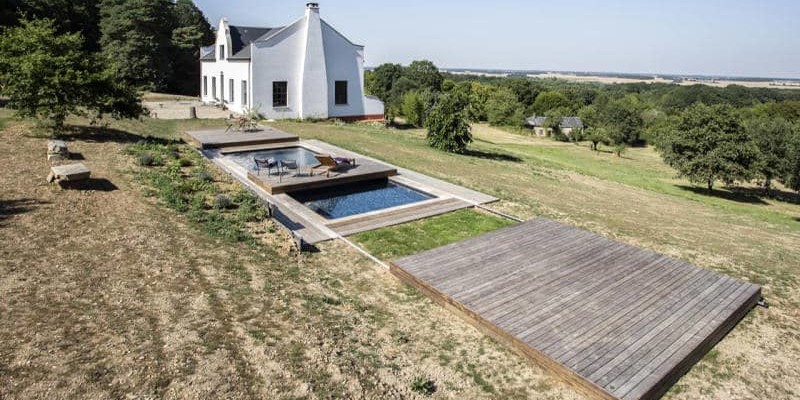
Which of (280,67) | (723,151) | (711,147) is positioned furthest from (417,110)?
(723,151)

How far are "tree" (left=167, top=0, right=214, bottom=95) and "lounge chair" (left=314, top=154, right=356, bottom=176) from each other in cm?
3989

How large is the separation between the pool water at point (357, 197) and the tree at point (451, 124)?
8342 millimetres

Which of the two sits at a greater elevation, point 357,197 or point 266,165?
point 266,165

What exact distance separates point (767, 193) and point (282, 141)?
3201cm

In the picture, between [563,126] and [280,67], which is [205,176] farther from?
[563,126]

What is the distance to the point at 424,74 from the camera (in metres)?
81.6

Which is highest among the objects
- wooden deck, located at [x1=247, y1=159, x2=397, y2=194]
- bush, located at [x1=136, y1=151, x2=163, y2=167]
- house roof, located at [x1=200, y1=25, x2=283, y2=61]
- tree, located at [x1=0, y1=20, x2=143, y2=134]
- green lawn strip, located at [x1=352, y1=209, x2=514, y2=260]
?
house roof, located at [x1=200, y1=25, x2=283, y2=61]

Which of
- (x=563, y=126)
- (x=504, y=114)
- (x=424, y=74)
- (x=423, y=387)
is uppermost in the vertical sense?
(x=424, y=74)

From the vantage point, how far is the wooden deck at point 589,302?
5.95 metres

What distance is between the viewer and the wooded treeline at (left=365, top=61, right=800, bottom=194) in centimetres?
2731

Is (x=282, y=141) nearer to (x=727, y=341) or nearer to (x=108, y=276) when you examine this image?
(x=108, y=276)

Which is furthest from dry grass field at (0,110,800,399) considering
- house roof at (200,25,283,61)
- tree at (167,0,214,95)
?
tree at (167,0,214,95)

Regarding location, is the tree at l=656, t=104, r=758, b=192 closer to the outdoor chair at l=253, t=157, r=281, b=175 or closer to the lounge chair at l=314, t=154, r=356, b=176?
the lounge chair at l=314, t=154, r=356, b=176

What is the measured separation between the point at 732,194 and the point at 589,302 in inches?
1115
